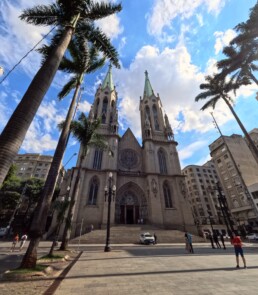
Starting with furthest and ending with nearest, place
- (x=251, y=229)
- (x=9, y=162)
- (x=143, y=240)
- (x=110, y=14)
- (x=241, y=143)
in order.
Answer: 1. (x=241, y=143)
2. (x=251, y=229)
3. (x=143, y=240)
4. (x=110, y=14)
5. (x=9, y=162)

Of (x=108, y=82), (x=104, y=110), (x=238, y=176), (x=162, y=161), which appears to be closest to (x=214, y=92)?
(x=162, y=161)

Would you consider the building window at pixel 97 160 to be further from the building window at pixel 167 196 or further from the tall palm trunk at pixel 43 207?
the tall palm trunk at pixel 43 207

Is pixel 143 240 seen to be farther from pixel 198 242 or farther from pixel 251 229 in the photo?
pixel 251 229

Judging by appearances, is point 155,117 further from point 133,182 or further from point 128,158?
point 133,182

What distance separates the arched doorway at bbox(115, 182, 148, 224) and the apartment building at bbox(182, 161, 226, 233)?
2668cm

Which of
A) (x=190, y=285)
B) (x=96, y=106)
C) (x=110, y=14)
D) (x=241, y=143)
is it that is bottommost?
(x=190, y=285)

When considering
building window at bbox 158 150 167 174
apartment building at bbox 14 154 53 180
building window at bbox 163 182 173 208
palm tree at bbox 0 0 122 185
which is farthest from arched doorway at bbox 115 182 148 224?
A: apartment building at bbox 14 154 53 180

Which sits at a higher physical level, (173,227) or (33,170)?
(33,170)

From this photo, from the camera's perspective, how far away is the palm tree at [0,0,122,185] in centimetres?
427

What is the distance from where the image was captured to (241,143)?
48000 mm

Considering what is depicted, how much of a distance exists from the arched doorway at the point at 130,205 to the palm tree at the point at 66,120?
20.8 meters

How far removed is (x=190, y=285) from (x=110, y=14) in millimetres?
12218

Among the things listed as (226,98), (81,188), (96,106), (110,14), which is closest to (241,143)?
(226,98)

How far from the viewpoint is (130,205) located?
95.7 feet
